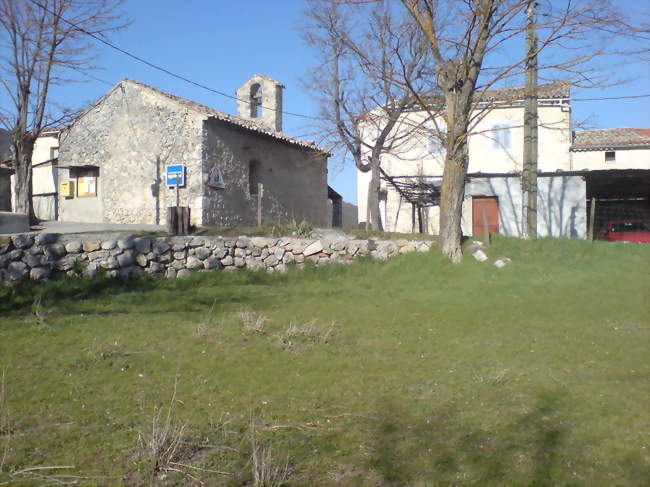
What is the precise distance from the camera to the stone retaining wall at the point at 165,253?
10656mm

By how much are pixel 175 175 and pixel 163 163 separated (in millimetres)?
979

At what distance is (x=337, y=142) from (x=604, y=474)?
20096 mm

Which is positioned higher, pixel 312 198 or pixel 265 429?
pixel 312 198

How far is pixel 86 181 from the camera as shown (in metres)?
21.5

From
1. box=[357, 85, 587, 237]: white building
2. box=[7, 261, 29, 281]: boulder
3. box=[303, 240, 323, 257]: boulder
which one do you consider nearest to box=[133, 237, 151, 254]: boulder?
box=[7, 261, 29, 281]: boulder

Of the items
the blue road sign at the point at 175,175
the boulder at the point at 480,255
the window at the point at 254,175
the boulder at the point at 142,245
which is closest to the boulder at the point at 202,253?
the boulder at the point at 142,245

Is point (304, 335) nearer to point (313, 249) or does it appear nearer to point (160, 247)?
point (160, 247)

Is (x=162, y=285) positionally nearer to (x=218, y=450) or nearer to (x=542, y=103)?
(x=218, y=450)

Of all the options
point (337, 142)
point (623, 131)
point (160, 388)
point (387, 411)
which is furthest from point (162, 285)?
point (623, 131)

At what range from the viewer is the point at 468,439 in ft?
14.5

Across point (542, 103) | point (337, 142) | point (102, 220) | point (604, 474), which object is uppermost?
point (542, 103)

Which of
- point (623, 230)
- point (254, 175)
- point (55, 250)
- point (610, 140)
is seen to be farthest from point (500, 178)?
point (55, 250)

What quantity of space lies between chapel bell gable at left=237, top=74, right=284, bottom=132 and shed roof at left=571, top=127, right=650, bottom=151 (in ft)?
50.4

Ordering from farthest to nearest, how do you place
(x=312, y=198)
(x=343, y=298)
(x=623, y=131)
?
(x=623, y=131) → (x=312, y=198) → (x=343, y=298)
